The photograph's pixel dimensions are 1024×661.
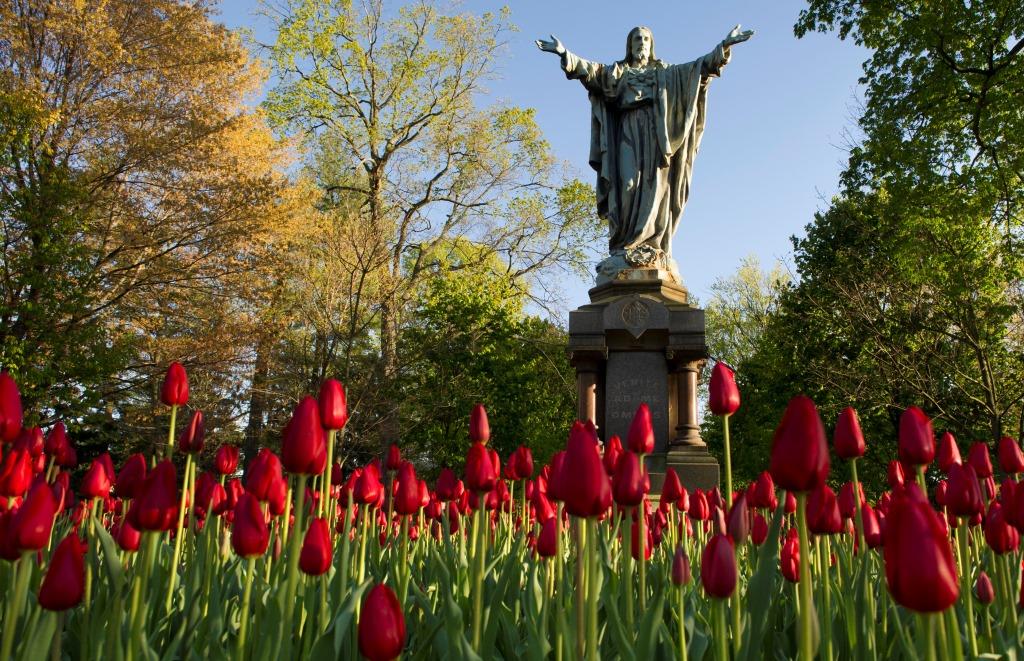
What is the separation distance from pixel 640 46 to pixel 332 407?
8728 millimetres

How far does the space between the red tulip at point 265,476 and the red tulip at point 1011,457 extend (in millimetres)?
2144

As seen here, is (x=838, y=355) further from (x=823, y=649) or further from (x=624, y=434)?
(x=823, y=649)

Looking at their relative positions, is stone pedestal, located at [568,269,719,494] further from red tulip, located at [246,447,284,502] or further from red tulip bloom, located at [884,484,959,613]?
red tulip bloom, located at [884,484,959,613]

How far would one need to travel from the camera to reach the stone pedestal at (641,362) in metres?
7.59

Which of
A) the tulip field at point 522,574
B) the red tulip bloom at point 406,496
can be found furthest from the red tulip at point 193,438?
the red tulip bloom at point 406,496

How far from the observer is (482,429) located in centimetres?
223

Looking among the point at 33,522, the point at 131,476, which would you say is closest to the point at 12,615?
the point at 33,522

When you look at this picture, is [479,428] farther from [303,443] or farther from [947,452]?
[947,452]

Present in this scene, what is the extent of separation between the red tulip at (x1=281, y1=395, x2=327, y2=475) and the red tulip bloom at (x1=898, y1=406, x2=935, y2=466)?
4.39 feet

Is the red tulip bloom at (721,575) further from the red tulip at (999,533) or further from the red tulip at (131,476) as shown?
the red tulip at (131,476)

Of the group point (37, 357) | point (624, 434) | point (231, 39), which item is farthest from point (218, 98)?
point (624, 434)

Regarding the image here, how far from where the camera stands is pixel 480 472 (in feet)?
6.54

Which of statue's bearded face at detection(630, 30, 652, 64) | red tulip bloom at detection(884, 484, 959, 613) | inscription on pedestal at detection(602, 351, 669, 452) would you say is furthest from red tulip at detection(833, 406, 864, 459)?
statue's bearded face at detection(630, 30, 652, 64)

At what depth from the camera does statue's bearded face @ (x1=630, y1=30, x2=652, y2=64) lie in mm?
9234
